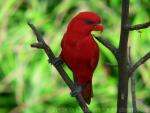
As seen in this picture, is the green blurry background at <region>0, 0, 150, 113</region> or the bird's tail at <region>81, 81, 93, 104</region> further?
the green blurry background at <region>0, 0, 150, 113</region>

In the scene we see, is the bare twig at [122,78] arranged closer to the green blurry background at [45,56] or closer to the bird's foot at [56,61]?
the bird's foot at [56,61]

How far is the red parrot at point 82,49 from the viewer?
0.86 m

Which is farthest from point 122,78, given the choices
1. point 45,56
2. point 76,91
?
point 45,56

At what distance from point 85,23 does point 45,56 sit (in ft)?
5.31

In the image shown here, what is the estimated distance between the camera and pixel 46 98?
256 centimetres

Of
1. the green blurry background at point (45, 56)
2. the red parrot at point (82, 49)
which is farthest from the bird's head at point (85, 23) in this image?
the green blurry background at point (45, 56)

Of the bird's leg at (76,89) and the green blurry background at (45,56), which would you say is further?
the green blurry background at (45,56)

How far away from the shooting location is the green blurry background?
8.16ft

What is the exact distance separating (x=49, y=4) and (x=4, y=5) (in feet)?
0.73

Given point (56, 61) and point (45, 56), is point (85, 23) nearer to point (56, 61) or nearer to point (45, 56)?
point (56, 61)

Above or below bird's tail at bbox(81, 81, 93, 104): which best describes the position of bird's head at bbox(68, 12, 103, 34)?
above

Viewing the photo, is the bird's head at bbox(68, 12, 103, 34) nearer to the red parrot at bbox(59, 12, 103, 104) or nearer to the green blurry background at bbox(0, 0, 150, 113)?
the red parrot at bbox(59, 12, 103, 104)

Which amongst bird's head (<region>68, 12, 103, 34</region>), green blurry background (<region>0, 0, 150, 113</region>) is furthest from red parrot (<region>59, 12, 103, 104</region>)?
green blurry background (<region>0, 0, 150, 113</region>)

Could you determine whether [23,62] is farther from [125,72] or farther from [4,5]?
[125,72]
